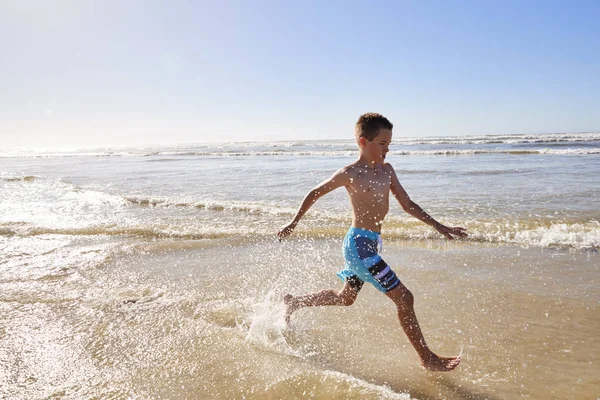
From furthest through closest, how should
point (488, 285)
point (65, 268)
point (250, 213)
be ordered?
1. point (250, 213)
2. point (65, 268)
3. point (488, 285)

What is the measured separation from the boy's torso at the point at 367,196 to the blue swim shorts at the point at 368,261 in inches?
3.0

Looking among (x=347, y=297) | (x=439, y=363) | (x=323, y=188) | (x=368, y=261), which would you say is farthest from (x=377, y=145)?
(x=439, y=363)

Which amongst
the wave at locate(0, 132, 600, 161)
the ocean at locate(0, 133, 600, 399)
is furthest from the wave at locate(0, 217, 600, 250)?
the wave at locate(0, 132, 600, 161)

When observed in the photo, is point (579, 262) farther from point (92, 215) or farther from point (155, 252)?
point (92, 215)

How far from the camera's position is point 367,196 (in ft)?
9.68

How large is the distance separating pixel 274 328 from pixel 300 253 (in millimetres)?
2493

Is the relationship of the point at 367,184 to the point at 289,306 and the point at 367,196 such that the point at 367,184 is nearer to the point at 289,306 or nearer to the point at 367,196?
the point at 367,196

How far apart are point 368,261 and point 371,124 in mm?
995

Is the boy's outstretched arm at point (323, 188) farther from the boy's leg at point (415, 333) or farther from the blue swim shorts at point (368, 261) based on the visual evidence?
the boy's leg at point (415, 333)

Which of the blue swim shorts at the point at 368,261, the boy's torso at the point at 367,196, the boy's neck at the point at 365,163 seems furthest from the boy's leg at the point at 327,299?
the boy's neck at the point at 365,163

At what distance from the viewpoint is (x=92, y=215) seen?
9156mm

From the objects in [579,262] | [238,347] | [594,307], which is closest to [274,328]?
[238,347]

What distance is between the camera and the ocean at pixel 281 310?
2736 millimetres

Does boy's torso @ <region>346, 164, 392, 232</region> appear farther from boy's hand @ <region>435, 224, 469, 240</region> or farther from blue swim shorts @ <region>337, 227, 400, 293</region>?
boy's hand @ <region>435, 224, 469, 240</region>
